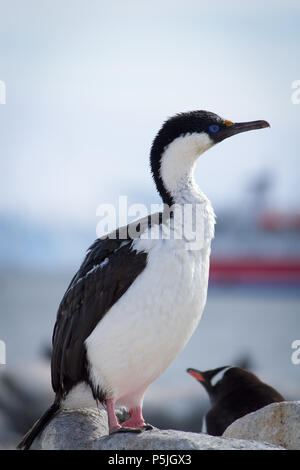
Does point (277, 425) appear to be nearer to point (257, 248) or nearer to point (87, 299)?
point (87, 299)

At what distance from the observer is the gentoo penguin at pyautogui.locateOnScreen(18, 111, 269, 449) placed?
5125 millimetres

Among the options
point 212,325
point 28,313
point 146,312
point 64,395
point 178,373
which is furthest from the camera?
point 28,313

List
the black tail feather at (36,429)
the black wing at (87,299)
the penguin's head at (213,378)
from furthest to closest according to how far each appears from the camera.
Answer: the penguin's head at (213,378) < the black tail feather at (36,429) < the black wing at (87,299)

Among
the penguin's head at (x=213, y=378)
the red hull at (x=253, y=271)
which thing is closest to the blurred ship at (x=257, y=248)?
the red hull at (x=253, y=271)

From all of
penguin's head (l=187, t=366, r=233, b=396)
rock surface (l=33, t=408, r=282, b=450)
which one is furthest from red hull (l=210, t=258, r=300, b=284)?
rock surface (l=33, t=408, r=282, b=450)

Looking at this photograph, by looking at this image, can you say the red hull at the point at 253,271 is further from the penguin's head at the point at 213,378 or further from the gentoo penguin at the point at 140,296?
the gentoo penguin at the point at 140,296

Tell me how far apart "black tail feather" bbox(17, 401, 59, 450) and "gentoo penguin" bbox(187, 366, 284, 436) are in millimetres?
1752

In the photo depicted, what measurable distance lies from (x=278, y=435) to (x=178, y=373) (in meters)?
18.3

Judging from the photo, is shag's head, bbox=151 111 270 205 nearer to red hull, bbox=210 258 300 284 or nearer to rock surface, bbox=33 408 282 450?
rock surface, bbox=33 408 282 450

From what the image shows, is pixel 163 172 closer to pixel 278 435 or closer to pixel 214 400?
pixel 278 435

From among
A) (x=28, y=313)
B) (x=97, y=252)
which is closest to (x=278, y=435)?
(x=97, y=252)

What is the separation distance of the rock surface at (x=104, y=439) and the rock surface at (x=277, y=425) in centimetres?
57

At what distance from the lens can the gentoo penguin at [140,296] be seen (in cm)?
512
